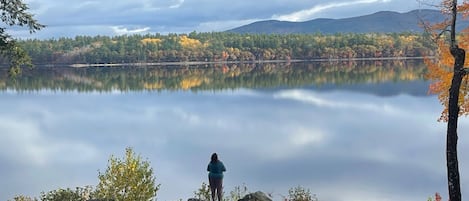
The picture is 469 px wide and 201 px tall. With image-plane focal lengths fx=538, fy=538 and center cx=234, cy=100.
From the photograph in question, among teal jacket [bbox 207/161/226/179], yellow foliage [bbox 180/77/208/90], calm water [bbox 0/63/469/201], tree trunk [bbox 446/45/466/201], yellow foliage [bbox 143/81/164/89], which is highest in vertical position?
tree trunk [bbox 446/45/466/201]

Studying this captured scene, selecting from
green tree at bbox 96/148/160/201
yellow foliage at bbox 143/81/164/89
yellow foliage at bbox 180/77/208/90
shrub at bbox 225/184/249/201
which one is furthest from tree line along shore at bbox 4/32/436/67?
green tree at bbox 96/148/160/201

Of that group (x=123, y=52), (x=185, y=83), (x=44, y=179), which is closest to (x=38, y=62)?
(x=123, y=52)

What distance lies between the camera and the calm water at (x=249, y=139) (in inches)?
1248

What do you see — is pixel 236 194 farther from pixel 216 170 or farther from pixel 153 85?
pixel 153 85

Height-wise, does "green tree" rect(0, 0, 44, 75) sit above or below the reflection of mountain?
above

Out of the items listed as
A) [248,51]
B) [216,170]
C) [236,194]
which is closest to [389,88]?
[236,194]

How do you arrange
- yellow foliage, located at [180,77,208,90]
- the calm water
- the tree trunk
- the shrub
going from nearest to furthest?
1. the tree trunk
2. the shrub
3. the calm water
4. yellow foliage, located at [180,77,208,90]

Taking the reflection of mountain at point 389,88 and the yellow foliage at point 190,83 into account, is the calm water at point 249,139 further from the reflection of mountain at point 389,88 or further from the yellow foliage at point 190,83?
the yellow foliage at point 190,83

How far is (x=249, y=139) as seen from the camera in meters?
45.0

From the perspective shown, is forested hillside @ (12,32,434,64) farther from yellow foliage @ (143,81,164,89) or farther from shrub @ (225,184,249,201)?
shrub @ (225,184,249,201)

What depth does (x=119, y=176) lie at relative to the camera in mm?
17297

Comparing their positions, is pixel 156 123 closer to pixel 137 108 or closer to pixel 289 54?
pixel 137 108

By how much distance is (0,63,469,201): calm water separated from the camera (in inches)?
1248

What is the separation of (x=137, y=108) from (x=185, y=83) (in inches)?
1391
